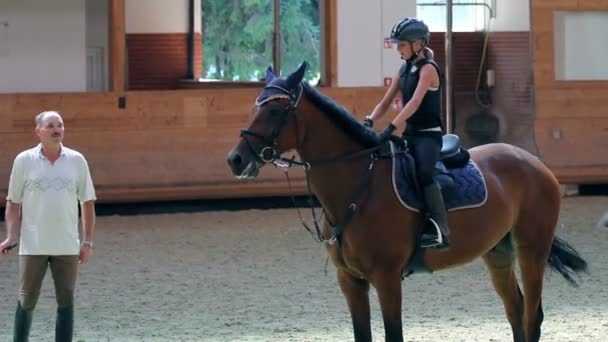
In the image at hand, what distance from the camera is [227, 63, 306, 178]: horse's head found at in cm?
631

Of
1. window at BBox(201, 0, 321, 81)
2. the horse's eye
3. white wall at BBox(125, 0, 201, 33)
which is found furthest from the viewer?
window at BBox(201, 0, 321, 81)

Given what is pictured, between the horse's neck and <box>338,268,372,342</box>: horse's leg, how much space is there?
41 cm

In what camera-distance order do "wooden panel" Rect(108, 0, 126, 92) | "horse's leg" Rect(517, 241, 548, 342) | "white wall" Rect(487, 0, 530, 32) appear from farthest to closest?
"white wall" Rect(487, 0, 530, 32), "wooden panel" Rect(108, 0, 126, 92), "horse's leg" Rect(517, 241, 548, 342)

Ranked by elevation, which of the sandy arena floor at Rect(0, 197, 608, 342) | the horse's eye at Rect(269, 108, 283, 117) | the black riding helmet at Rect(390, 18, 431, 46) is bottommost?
the sandy arena floor at Rect(0, 197, 608, 342)

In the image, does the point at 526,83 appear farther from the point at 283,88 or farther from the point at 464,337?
the point at 283,88

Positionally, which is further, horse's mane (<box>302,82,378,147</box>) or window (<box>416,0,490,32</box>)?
window (<box>416,0,490,32</box>)

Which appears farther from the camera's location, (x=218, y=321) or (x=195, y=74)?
(x=195, y=74)

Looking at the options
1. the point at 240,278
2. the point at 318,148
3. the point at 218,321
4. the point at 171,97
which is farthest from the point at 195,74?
the point at 318,148

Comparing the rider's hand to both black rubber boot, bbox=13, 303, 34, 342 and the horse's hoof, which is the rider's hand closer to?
the horse's hoof

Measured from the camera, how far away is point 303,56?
1936cm

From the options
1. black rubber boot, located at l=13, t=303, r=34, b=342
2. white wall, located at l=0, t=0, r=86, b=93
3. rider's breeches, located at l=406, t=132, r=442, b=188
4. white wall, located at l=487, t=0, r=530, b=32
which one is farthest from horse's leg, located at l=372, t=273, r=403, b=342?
white wall, located at l=487, t=0, r=530, b=32

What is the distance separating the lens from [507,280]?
761cm

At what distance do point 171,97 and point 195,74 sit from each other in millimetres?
5723

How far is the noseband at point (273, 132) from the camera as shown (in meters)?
6.37
